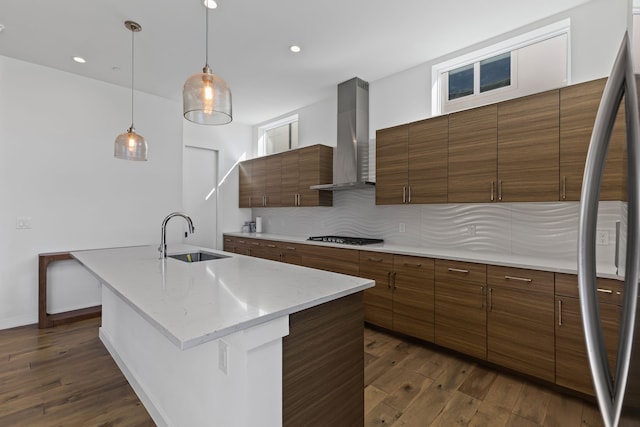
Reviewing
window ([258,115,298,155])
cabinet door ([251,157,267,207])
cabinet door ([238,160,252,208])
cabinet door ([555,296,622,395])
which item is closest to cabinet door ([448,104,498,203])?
cabinet door ([555,296,622,395])

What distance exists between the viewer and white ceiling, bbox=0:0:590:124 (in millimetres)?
2383

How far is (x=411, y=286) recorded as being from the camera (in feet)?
9.23

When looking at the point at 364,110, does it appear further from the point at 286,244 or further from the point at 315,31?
the point at 286,244

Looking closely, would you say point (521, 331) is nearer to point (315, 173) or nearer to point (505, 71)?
point (505, 71)

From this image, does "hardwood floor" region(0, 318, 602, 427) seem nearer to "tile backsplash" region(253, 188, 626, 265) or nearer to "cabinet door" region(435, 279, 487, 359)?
"cabinet door" region(435, 279, 487, 359)

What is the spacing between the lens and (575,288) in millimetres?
2014

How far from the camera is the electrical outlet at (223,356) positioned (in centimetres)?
122

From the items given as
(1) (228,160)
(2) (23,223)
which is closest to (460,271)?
(1) (228,160)

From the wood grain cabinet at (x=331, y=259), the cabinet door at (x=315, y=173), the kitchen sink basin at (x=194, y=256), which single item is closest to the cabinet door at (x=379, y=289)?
the wood grain cabinet at (x=331, y=259)

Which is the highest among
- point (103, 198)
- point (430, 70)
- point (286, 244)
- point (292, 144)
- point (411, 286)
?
point (430, 70)

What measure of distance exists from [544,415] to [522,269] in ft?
3.01

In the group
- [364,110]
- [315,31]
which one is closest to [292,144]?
[364,110]

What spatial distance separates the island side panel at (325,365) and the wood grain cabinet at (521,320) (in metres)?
1.31

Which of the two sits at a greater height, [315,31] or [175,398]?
[315,31]
